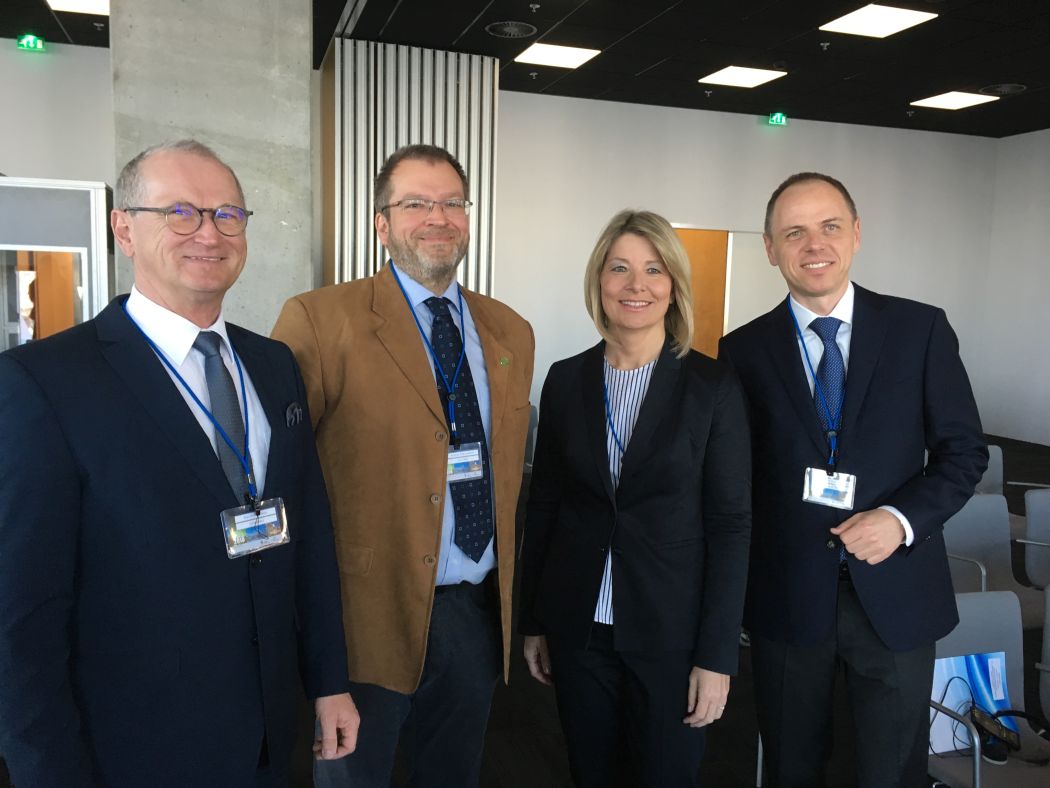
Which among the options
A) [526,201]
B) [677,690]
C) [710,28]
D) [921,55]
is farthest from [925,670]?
[526,201]

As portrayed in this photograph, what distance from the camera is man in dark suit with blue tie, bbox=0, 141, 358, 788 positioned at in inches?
48.4

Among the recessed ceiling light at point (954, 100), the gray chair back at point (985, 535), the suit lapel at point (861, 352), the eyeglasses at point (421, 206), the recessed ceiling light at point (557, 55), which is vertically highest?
the recessed ceiling light at point (954, 100)

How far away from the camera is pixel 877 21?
6.63 meters

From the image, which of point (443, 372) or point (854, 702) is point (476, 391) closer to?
point (443, 372)

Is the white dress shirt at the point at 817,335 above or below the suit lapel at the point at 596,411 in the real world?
above

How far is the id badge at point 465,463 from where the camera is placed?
196 cm

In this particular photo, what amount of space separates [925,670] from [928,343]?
82 cm

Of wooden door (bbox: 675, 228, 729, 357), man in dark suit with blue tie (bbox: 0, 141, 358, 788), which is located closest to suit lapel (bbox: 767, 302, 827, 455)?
man in dark suit with blue tie (bbox: 0, 141, 358, 788)

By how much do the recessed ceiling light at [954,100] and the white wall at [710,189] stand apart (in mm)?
1312

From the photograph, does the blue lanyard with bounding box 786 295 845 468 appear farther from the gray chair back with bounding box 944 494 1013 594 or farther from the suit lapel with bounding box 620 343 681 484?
the gray chair back with bounding box 944 494 1013 594

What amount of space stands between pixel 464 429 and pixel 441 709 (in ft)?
2.33

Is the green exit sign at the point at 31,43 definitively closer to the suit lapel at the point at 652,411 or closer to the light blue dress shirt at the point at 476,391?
the light blue dress shirt at the point at 476,391

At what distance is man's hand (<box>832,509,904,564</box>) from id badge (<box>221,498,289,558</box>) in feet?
4.29

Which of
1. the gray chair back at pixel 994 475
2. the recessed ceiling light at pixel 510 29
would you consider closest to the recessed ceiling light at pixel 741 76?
the recessed ceiling light at pixel 510 29
